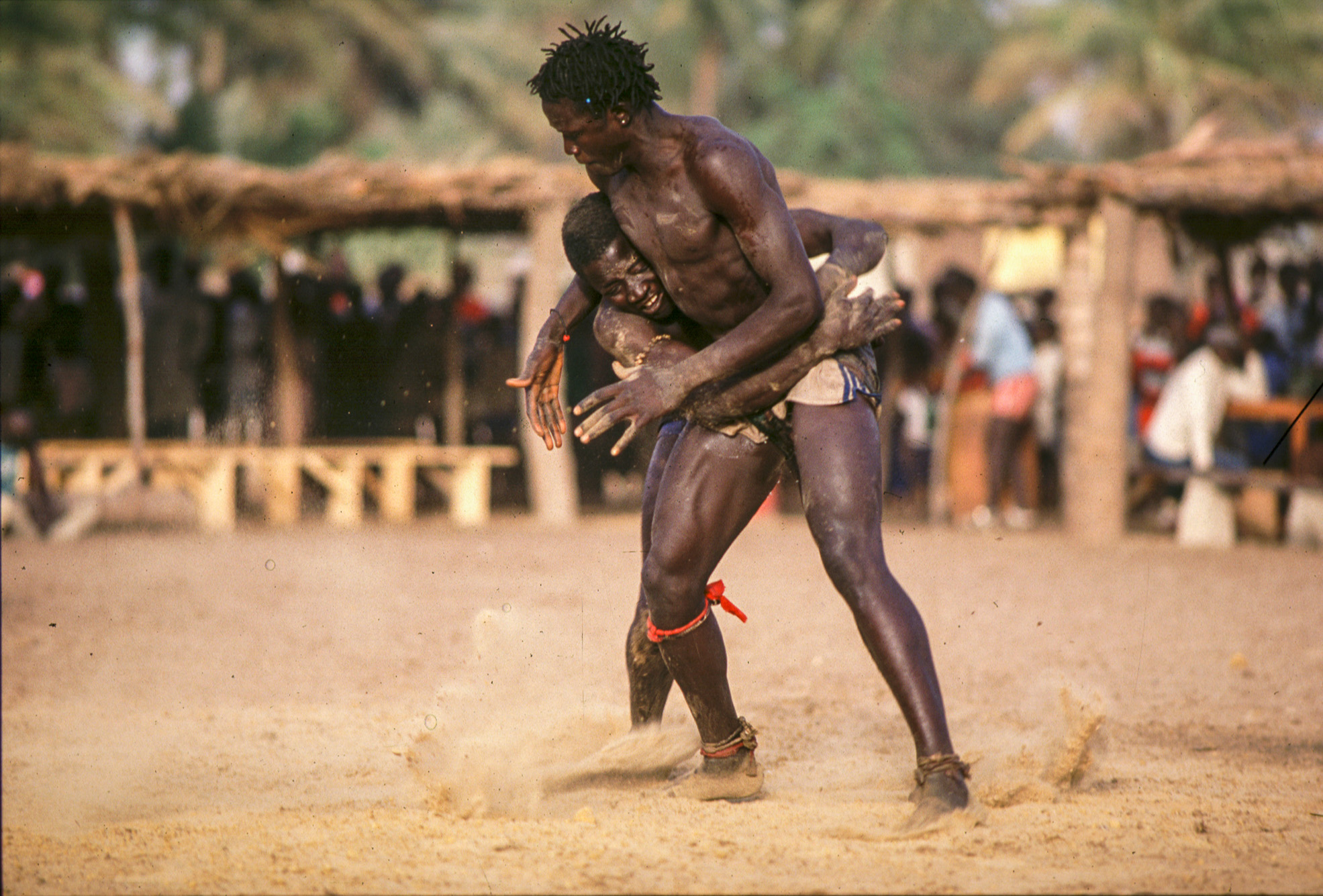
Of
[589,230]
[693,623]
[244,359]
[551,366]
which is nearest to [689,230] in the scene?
[589,230]

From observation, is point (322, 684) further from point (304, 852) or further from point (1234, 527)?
point (1234, 527)

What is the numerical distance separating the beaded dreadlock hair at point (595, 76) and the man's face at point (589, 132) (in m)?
0.02

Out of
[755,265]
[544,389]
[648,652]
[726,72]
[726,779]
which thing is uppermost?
[726,72]

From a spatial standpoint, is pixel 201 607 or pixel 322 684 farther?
pixel 201 607

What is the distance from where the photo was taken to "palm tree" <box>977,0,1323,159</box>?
61.5ft

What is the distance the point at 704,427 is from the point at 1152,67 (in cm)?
2283

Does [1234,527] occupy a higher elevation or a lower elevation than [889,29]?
lower

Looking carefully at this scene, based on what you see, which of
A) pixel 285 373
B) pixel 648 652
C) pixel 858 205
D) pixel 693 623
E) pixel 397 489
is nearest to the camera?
pixel 693 623

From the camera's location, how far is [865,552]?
3113 mm

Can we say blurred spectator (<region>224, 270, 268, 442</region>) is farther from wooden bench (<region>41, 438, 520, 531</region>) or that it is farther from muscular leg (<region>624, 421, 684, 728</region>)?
muscular leg (<region>624, 421, 684, 728</region>)

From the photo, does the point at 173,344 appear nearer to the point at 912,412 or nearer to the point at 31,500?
the point at 31,500

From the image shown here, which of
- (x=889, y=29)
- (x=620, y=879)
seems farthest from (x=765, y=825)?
(x=889, y=29)

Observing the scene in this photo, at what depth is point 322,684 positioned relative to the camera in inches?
206

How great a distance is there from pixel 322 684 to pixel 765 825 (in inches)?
101
